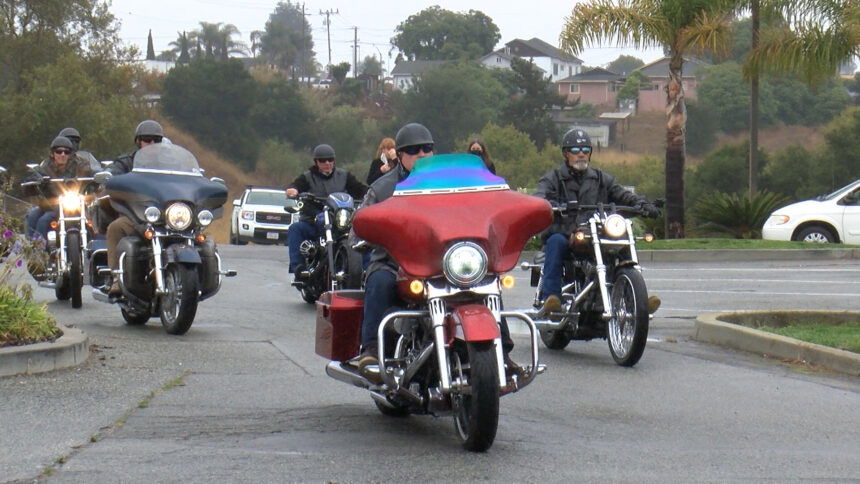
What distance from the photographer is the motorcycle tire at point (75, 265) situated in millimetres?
14219

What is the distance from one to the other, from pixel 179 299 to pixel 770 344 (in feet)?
15.6

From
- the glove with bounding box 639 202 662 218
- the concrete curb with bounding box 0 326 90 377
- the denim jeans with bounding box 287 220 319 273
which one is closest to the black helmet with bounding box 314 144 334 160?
the denim jeans with bounding box 287 220 319 273

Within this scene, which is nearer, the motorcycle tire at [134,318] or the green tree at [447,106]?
the motorcycle tire at [134,318]

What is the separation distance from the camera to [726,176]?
180ft

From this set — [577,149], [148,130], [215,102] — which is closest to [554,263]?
[577,149]

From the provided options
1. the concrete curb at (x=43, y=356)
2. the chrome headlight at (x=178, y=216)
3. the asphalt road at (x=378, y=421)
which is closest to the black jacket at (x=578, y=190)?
the asphalt road at (x=378, y=421)

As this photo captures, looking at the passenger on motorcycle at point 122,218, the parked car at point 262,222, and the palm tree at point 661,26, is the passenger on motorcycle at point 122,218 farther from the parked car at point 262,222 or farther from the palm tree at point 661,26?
the parked car at point 262,222

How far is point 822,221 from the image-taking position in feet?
86.8

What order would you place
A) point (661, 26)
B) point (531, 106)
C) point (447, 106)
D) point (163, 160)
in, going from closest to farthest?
1. point (163, 160)
2. point (661, 26)
3. point (531, 106)
4. point (447, 106)

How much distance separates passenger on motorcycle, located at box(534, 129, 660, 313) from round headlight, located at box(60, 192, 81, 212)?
534cm

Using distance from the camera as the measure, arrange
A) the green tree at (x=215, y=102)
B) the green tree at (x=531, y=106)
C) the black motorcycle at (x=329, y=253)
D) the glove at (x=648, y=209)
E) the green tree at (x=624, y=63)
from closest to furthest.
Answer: the glove at (x=648, y=209)
the black motorcycle at (x=329, y=253)
the green tree at (x=215, y=102)
the green tree at (x=531, y=106)
the green tree at (x=624, y=63)

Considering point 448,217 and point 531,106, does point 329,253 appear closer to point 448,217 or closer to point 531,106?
point 448,217

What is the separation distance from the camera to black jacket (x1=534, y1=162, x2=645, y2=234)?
11391 millimetres

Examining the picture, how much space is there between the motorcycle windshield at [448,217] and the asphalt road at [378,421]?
96 centimetres
